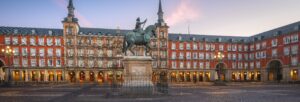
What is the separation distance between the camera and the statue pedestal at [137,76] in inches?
852

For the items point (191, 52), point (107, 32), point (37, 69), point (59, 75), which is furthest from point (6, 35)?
point (191, 52)

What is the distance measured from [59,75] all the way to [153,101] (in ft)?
227

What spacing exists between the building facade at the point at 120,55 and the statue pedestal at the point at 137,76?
49.0 meters

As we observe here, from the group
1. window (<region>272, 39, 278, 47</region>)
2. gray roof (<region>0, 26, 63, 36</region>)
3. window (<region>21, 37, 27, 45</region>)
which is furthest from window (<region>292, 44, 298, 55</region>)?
window (<region>21, 37, 27, 45</region>)

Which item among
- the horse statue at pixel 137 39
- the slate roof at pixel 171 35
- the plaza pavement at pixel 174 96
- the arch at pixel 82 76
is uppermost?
the slate roof at pixel 171 35

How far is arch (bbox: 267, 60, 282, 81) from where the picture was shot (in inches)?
3118

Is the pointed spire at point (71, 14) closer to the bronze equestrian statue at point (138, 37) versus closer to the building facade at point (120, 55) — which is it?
the building facade at point (120, 55)

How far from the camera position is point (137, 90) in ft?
71.2

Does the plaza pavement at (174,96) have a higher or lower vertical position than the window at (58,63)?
lower

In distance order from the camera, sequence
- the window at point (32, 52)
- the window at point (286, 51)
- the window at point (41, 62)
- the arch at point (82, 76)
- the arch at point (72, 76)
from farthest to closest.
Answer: the arch at point (82, 76) → the arch at point (72, 76) → the window at point (41, 62) → the window at point (32, 52) → the window at point (286, 51)

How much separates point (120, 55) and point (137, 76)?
63.2 m

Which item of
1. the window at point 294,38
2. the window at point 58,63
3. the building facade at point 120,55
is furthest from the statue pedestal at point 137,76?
the window at point 58,63

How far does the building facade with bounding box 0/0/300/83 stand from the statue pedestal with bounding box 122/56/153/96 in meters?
49.0

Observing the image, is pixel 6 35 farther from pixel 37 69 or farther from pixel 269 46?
pixel 269 46
